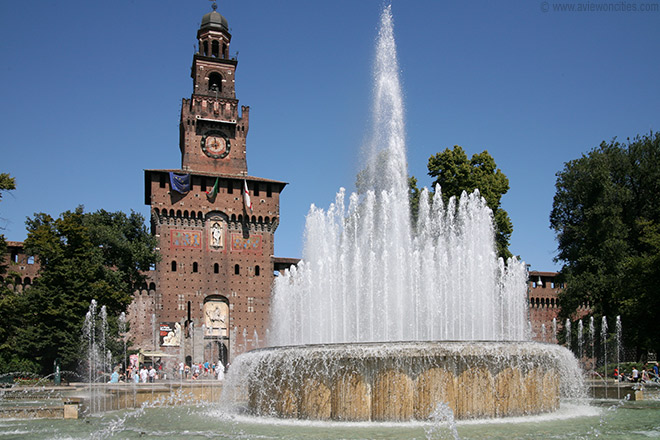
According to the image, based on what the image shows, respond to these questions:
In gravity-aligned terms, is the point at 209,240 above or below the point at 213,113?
below

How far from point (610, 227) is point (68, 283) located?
23.9 meters

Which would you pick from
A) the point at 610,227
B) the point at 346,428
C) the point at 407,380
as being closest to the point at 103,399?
the point at 346,428

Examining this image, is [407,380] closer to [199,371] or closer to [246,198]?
[199,371]

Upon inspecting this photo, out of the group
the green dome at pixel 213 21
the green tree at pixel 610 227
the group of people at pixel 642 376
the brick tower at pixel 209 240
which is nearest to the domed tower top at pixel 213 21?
the green dome at pixel 213 21

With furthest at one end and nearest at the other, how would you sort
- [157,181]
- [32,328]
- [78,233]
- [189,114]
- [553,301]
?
1. [553,301]
2. [189,114]
3. [157,181]
4. [78,233]
5. [32,328]

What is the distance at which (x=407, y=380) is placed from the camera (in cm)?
1040

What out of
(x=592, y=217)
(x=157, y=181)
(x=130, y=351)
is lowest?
(x=130, y=351)

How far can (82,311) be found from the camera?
28.2m

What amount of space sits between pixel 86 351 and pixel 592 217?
23091mm

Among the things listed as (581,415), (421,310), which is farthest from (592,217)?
(581,415)

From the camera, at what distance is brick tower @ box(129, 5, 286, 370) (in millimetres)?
35938

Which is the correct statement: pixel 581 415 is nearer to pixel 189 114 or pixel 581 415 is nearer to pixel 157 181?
pixel 157 181

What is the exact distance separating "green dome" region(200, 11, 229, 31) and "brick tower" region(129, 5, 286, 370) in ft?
8.00

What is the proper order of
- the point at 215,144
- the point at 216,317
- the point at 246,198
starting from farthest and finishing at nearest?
1. the point at 215,144
2. the point at 246,198
3. the point at 216,317
